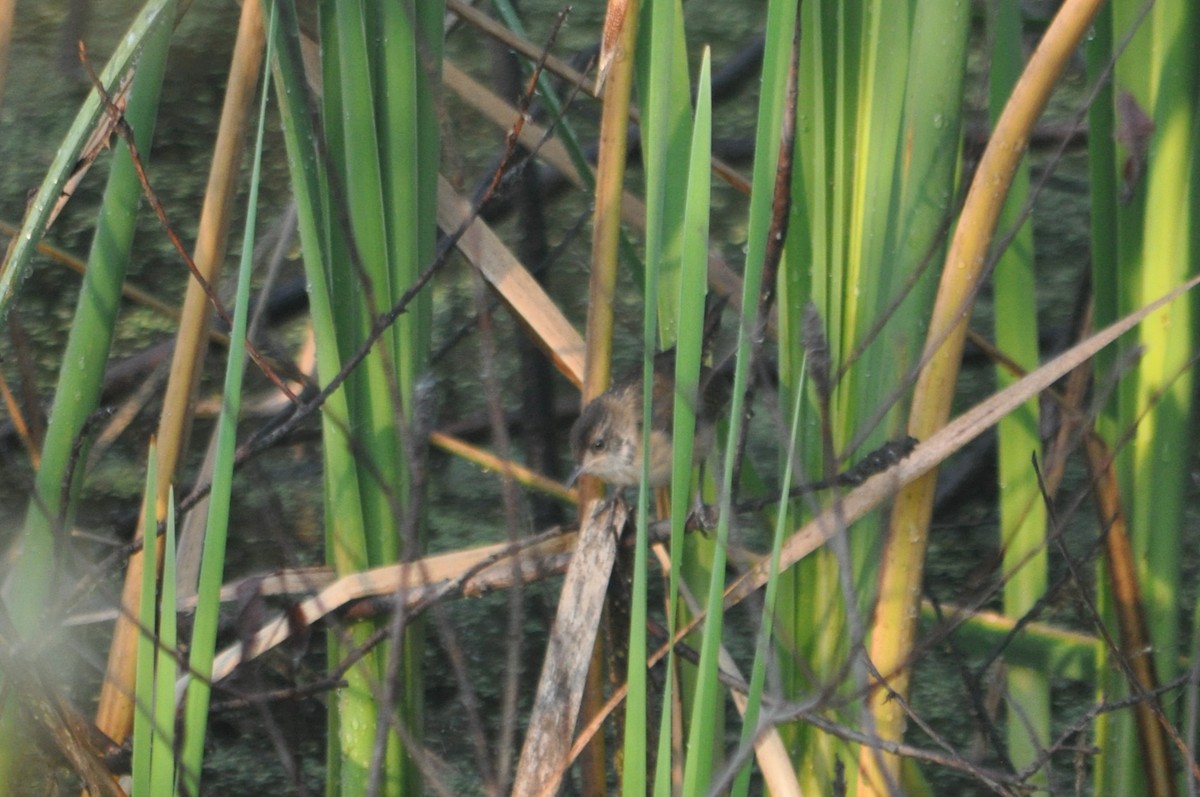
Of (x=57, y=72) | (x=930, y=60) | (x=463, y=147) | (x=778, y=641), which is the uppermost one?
(x=57, y=72)

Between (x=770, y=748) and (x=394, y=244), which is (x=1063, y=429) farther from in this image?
(x=394, y=244)

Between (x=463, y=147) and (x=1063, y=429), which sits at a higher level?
(x=463, y=147)

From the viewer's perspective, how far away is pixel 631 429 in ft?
5.79

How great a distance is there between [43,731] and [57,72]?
1539 millimetres

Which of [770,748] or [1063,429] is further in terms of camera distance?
[1063,429]

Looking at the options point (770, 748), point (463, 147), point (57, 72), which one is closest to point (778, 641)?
point (770, 748)

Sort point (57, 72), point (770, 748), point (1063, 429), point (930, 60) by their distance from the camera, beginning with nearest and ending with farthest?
1. point (930, 60)
2. point (770, 748)
3. point (1063, 429)
4. point (57, 72)

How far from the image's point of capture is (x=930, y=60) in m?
1.05

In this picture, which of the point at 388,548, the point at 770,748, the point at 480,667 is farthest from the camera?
the point at 480,667

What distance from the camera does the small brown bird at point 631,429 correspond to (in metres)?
1.53

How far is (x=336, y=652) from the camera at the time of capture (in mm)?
1307

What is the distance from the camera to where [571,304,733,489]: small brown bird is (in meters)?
1.53

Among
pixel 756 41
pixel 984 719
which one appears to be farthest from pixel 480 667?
pixel 756 41

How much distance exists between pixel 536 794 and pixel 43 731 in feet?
1.72
